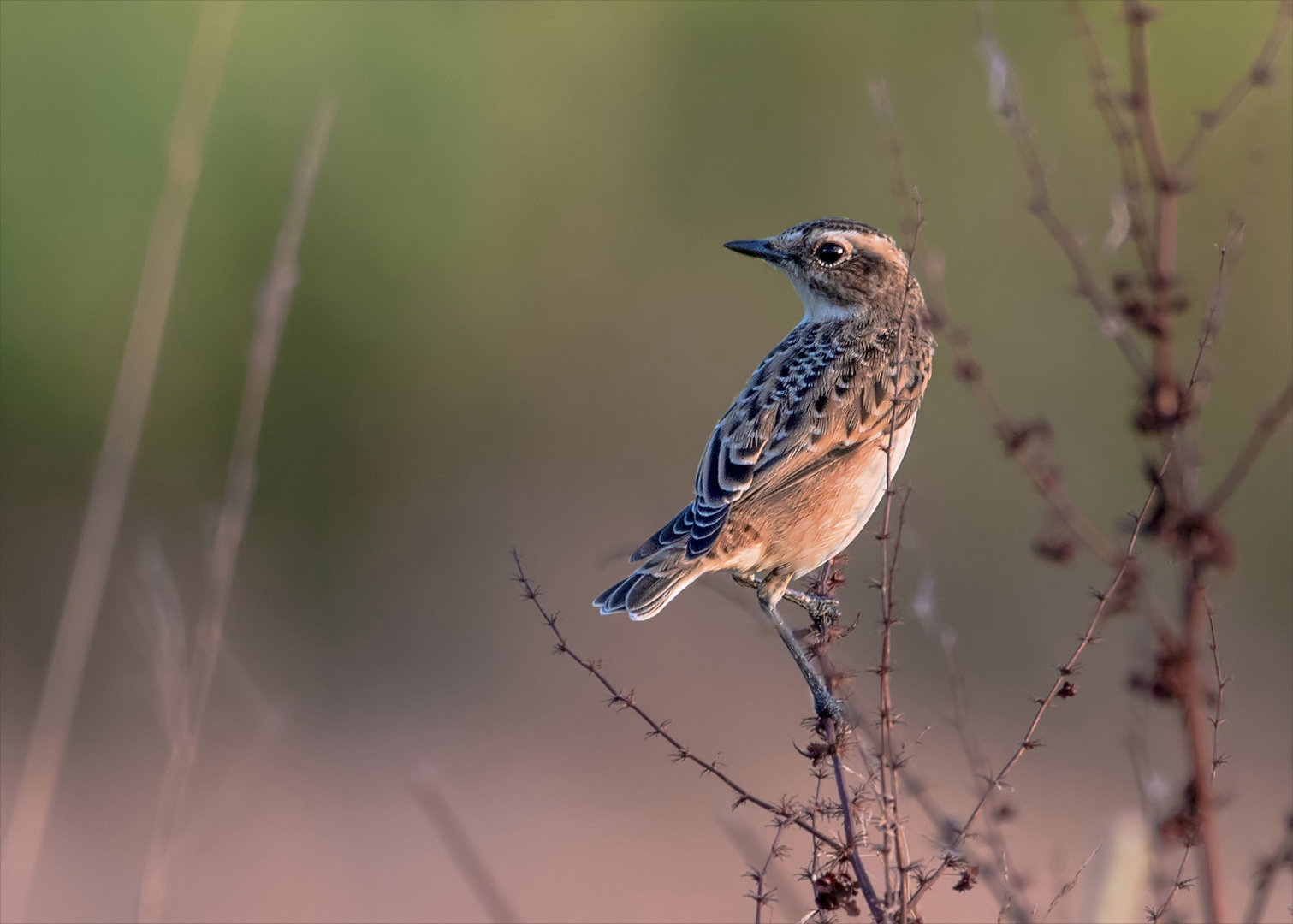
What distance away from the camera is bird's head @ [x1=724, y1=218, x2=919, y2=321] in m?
5.65

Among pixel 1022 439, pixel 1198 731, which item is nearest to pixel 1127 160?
pixel 1022 439

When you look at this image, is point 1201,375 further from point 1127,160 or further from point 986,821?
point 986,821

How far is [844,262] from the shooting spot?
567 centimetres

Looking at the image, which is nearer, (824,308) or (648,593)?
(648,593)

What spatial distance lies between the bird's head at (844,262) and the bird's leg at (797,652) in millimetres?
1351

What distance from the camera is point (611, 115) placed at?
41.0ft

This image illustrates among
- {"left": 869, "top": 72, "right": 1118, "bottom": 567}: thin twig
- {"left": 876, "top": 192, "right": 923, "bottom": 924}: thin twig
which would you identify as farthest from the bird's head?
{"left": 869, "top": 72, "right": 1118, "bottom": 567}: thin twig

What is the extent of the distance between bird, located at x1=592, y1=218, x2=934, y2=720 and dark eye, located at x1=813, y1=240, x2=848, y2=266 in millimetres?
295

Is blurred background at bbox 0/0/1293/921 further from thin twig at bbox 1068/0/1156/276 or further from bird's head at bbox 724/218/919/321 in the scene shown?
thin twig at bbox 1068/0/1156/276

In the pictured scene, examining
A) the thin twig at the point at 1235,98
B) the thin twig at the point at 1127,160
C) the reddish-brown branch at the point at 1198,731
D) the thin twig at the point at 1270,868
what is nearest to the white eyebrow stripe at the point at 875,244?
the thin twig at the point at 1127,160

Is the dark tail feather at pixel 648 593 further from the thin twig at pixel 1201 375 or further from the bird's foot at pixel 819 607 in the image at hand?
the thin twig at pixel 1201 375

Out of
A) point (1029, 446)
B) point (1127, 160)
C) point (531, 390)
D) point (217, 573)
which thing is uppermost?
point (531, 390)

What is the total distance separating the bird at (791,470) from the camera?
4.78 metres

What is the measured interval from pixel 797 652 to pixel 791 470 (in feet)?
3.04
